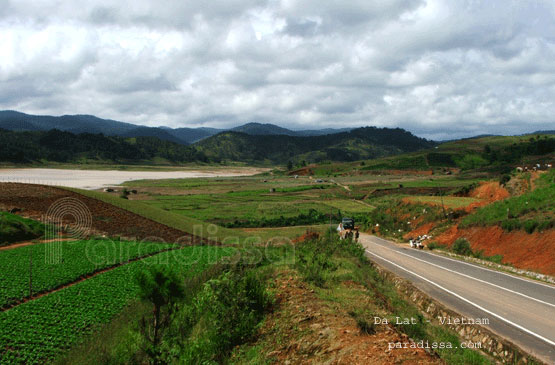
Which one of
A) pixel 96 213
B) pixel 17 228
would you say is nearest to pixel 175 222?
pixel 96 213

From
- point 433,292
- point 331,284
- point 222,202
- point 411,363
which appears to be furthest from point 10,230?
point 222,202

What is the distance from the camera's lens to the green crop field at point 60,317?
13500 mm

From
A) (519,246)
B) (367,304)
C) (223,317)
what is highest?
(367,304)

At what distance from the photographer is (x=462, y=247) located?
103ft

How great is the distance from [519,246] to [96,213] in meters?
43.8

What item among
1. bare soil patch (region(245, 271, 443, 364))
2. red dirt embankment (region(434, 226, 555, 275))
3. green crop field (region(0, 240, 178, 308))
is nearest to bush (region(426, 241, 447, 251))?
red dirt embankment (region(434, 226, 555, 275))

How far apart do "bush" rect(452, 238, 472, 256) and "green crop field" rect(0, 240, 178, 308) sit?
26.4 m

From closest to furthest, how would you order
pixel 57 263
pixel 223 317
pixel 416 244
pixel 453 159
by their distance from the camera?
pixel 223 317, pixel 57 263, pixel 416 244, pixel 453 159

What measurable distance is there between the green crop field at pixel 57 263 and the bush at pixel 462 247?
26428 millimetres

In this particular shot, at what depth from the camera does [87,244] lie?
114ft

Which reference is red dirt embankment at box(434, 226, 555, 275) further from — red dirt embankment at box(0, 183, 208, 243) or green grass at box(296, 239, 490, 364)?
red dirt embankment at box(0, 183, 208, 243)

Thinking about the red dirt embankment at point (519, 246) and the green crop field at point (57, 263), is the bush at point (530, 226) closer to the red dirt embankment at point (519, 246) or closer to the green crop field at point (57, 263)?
the red dirt embankment at point (519, 246)

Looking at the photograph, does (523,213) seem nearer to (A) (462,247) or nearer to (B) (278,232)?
(A) (462,247)

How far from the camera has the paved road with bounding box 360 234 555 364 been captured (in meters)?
12.1
